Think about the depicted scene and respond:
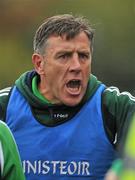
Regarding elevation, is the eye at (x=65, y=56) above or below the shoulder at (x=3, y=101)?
above

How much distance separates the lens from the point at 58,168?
14.7ft

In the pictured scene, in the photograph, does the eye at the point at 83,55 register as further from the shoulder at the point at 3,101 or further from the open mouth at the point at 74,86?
the shoulder at the point at 3,101

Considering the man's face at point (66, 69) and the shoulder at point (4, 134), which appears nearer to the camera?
the shoulder at point (4, 134)

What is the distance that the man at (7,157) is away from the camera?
3.21 meters

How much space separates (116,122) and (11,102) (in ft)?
2.32

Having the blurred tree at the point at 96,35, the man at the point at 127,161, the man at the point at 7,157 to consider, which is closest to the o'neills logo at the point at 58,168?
the man at the point at 7,157

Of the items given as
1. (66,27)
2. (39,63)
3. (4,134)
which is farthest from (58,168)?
(4,134)

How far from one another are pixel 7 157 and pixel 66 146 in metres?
1.30

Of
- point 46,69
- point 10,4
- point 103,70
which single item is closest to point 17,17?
point 10,4

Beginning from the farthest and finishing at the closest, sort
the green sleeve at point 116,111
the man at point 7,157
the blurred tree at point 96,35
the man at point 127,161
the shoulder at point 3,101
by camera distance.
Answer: the blurred tree at point 96,35
the shoulder at point 3,101
the green sleeve at point 116,111
the man at point 7,157
the man at point 127,161

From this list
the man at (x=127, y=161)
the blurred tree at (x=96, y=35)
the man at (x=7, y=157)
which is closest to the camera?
the man at (x=127, y=161)

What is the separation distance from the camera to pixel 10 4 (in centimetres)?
2161

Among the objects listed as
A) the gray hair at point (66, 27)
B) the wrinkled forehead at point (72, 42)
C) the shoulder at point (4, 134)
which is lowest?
the shoulder at point (4, 134)

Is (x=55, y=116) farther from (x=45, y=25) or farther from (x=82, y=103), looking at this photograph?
(x=45, y=25)
